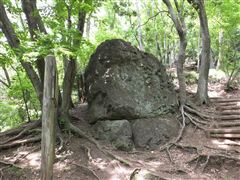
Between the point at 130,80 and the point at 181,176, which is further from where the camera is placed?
the point at 130,80

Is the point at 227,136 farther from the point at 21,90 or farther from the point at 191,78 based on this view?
the point at 21,90

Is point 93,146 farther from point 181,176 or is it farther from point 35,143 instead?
point 181,176

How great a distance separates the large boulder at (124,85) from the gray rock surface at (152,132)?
0.28 metres

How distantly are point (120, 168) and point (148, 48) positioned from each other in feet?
55.0

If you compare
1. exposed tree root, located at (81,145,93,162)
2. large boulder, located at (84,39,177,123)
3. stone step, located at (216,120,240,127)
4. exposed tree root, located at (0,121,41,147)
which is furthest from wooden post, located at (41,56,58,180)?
stone step, located at (216,120,240,127)

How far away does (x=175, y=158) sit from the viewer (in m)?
6.66

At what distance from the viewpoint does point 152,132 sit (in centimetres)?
747

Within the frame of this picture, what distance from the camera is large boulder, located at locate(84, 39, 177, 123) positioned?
769 cm

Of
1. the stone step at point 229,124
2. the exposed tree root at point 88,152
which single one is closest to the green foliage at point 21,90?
the exposed tree root at point 88,152

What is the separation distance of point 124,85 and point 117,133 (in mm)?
1584

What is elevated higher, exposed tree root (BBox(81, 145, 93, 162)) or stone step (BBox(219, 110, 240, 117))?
stone step (BBox(219, 110, 240, 117))

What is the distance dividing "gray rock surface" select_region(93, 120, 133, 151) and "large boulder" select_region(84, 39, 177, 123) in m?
0.24

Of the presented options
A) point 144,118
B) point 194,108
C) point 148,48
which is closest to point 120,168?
point 144,118

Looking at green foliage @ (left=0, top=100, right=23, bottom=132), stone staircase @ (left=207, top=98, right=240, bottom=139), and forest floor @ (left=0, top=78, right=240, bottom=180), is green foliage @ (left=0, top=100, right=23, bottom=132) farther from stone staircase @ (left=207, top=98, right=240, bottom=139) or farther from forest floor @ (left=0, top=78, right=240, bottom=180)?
stone staircase @ (left=207, top=98, right=240, bottom=139)
